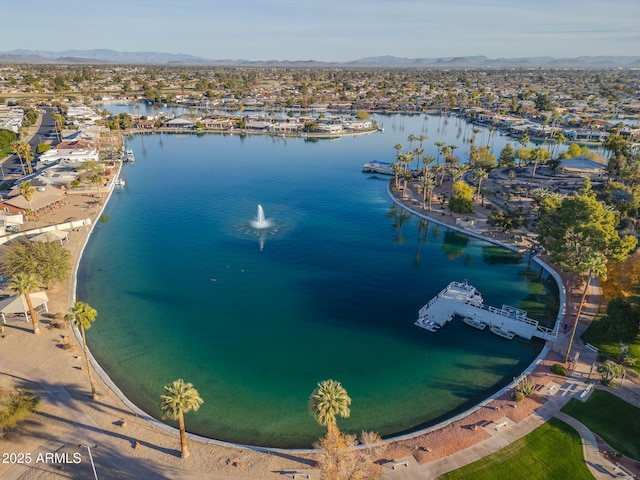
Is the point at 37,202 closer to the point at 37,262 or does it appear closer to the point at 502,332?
the point at 37,262

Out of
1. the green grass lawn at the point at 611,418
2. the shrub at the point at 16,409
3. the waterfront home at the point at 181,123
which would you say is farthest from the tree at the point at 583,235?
the waterfront home at the point at 181,123

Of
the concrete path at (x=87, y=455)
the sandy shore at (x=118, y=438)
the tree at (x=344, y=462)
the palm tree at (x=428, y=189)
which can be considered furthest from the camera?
the palm tree at (x=428, y=189)

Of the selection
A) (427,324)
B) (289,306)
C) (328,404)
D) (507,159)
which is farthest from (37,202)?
(507,159)

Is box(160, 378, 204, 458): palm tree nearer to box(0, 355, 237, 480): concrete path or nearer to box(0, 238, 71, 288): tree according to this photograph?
box(0, 355, 237, 480): concrete path

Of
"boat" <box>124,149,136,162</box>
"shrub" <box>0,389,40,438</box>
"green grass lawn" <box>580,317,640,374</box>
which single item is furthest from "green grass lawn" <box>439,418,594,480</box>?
"boat" <box>124,149,136,162</box>

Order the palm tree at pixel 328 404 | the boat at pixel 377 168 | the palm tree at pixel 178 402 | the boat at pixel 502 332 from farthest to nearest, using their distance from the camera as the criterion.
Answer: the boat at pixel 377 168 < the boat at pixel 502 332 < the palm tree at pixel 178 402 < the palm tree at pixel 328 404

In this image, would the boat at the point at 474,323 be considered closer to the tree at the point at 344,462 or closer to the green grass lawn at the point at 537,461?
the green grass lawn at the point at 537,461

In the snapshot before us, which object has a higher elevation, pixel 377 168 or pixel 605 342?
pixel 377 168

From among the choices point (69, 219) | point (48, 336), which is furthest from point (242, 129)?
point (48, 336)
